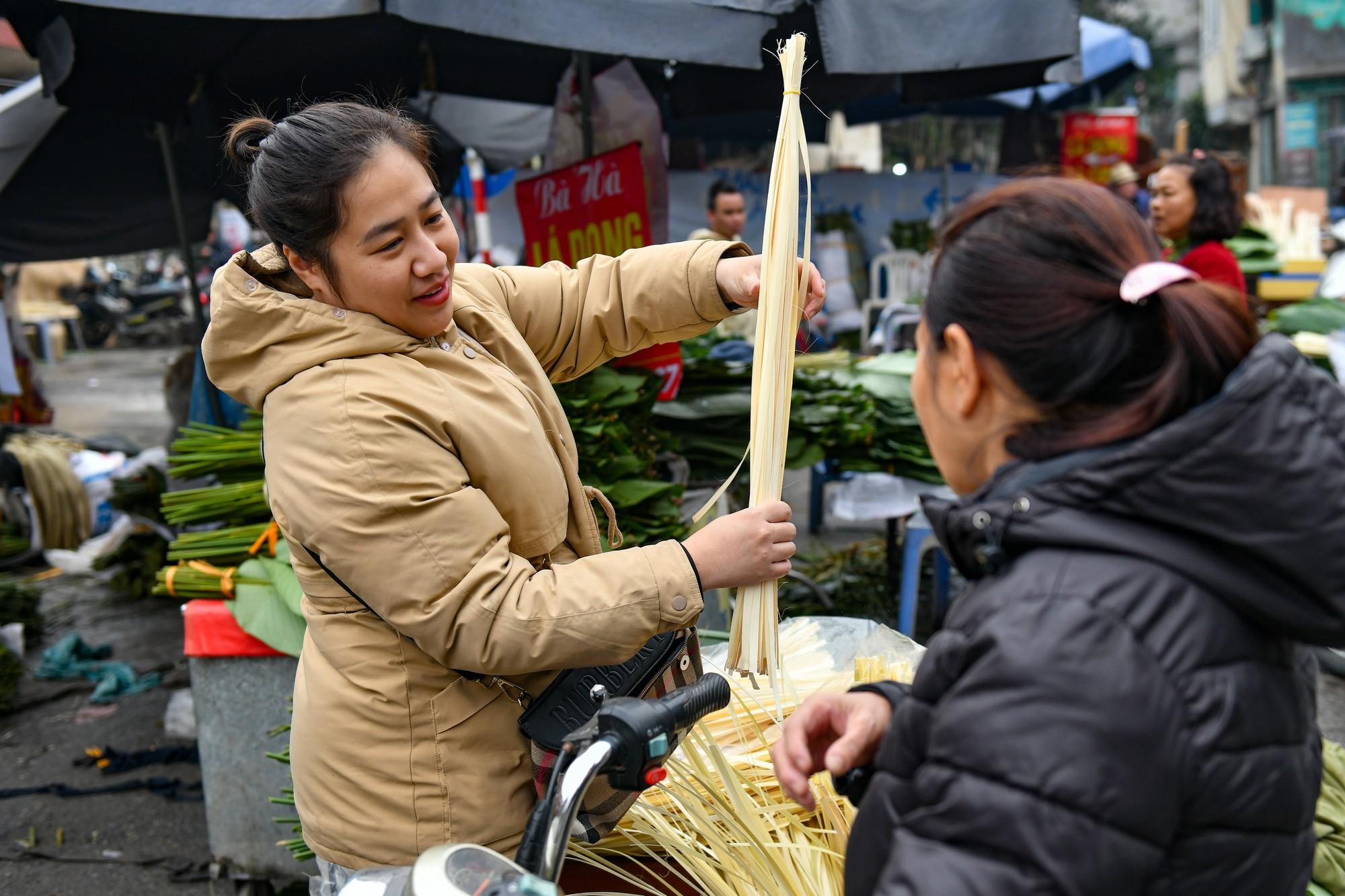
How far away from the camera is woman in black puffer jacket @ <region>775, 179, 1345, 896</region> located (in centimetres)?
86

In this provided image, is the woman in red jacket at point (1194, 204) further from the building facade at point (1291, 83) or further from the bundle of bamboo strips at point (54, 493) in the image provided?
the building facade at point (1291, 83)

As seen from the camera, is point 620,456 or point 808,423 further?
point 808,423

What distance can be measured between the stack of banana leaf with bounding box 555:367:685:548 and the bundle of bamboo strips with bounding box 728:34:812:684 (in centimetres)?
146

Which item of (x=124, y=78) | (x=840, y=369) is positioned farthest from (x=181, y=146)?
(x=840, y=369)

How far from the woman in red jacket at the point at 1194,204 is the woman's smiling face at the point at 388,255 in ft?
12.3

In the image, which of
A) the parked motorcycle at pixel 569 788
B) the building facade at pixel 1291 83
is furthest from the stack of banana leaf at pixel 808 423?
the building facade at pixel 1291 83

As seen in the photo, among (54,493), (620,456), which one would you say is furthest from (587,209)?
(54,493)

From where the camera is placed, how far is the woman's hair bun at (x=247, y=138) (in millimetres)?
1557

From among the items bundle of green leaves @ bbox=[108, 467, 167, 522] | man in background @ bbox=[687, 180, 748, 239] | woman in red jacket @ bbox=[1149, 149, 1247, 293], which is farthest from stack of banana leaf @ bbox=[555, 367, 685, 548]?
bundle of green leaves @ bbox=[108, 467, 167, 522]

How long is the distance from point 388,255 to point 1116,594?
107cm

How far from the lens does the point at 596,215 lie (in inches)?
153

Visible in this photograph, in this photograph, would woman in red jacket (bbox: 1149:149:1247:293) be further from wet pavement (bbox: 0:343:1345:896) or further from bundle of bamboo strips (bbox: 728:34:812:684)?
bundle of bamboo strips (bbox: 728:34:812:684)

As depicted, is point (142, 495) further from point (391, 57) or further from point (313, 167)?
point (313, 167)

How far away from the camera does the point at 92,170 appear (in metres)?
6.22
